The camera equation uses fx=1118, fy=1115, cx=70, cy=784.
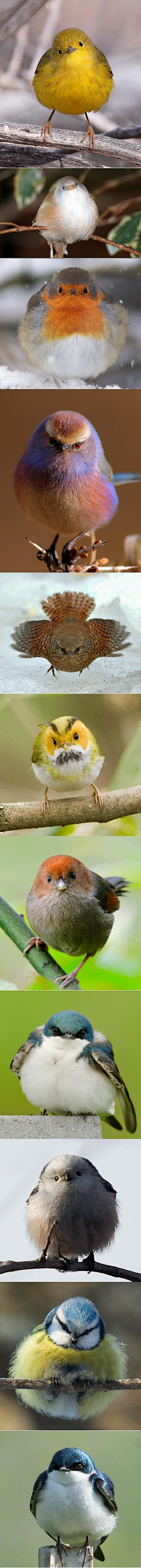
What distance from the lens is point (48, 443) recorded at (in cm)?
174

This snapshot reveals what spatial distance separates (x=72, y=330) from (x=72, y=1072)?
115 centimetres

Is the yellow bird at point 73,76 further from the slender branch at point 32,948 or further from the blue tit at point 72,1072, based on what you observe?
the blue tit at point 72,1072

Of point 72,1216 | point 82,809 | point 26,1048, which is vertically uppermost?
point 82,809

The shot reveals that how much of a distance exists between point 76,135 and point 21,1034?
1.40 metres

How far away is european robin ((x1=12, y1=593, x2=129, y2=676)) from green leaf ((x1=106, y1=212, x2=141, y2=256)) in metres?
0.55

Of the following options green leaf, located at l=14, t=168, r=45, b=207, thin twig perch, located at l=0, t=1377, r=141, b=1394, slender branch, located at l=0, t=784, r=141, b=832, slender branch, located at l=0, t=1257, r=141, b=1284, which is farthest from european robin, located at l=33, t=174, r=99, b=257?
thin twig perch, located at l=0, t=1377, r=141, b=1394

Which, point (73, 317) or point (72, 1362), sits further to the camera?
point (73, 317)

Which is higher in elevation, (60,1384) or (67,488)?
(67,488)

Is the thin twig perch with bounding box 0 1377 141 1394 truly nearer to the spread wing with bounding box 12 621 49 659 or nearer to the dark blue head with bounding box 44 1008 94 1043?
the dark blue head with bounding box 44 1008 94 1043

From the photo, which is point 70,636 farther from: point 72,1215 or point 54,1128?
point 72,1215

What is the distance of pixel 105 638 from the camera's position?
1734 millimetres

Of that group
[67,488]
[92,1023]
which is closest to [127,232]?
[67,488]

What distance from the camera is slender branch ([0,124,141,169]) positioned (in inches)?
68.7

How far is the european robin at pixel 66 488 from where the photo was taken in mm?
1735
